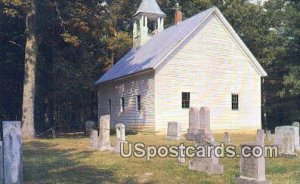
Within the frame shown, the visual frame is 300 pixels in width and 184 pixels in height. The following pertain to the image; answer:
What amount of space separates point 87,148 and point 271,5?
32.6 metres

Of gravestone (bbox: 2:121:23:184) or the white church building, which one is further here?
Answer: the white church building

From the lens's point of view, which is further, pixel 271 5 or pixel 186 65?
pixel 271 5

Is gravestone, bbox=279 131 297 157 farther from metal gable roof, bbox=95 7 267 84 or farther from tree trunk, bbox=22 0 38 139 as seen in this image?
tree trunk, bbox=22 0 38 139

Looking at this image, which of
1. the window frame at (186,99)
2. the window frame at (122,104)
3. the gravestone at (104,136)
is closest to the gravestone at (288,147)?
the gravestone at (104,136)

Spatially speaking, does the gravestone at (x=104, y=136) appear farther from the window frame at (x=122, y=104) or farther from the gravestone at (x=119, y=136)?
the window frame at (x=122, y=104)

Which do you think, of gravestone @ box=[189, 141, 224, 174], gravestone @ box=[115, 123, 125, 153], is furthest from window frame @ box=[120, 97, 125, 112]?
gravestone @ box=[189, 141, 224, 174]

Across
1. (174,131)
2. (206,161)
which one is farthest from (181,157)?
(174,131)

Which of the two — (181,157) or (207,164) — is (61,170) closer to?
(181,157)

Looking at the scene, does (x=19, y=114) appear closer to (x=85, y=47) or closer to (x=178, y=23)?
(x=85, y=47)

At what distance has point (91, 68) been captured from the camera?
134 feet

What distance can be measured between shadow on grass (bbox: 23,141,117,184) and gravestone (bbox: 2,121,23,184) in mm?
1400

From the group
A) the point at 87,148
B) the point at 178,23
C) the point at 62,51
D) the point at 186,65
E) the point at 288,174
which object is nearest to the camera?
the point at 288,174

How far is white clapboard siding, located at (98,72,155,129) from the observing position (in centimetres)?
2965

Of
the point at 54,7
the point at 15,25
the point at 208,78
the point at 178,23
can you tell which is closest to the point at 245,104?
the point at 208,78
